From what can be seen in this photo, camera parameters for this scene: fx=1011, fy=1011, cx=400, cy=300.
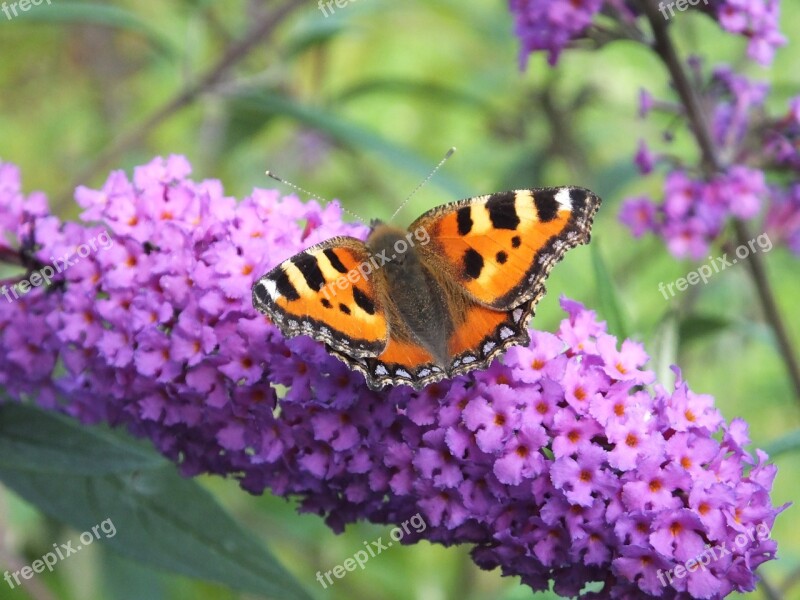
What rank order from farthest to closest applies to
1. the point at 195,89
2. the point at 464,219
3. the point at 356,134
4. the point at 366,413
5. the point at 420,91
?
the point at 420,91 → the point at 195,89 → the point at 356,134 → the point at 464,219 → the point at 366,413

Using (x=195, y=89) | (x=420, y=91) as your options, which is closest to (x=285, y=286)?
(x=195, y=89)

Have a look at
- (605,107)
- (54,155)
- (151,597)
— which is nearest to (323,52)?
(605,107)

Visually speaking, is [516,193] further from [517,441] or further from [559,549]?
[559,549]

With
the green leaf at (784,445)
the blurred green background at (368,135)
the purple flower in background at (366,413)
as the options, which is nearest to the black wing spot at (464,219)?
the purple flower in background at (366,413)

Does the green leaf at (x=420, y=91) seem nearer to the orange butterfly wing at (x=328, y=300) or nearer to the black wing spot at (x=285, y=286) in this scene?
the orange butterfly wing at (x=328, y=300)

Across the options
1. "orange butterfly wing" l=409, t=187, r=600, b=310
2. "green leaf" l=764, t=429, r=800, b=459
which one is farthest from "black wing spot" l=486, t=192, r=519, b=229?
"green leaf" l=764, t=429, r=800, b=459

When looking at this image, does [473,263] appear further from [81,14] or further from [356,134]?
[81,14]
